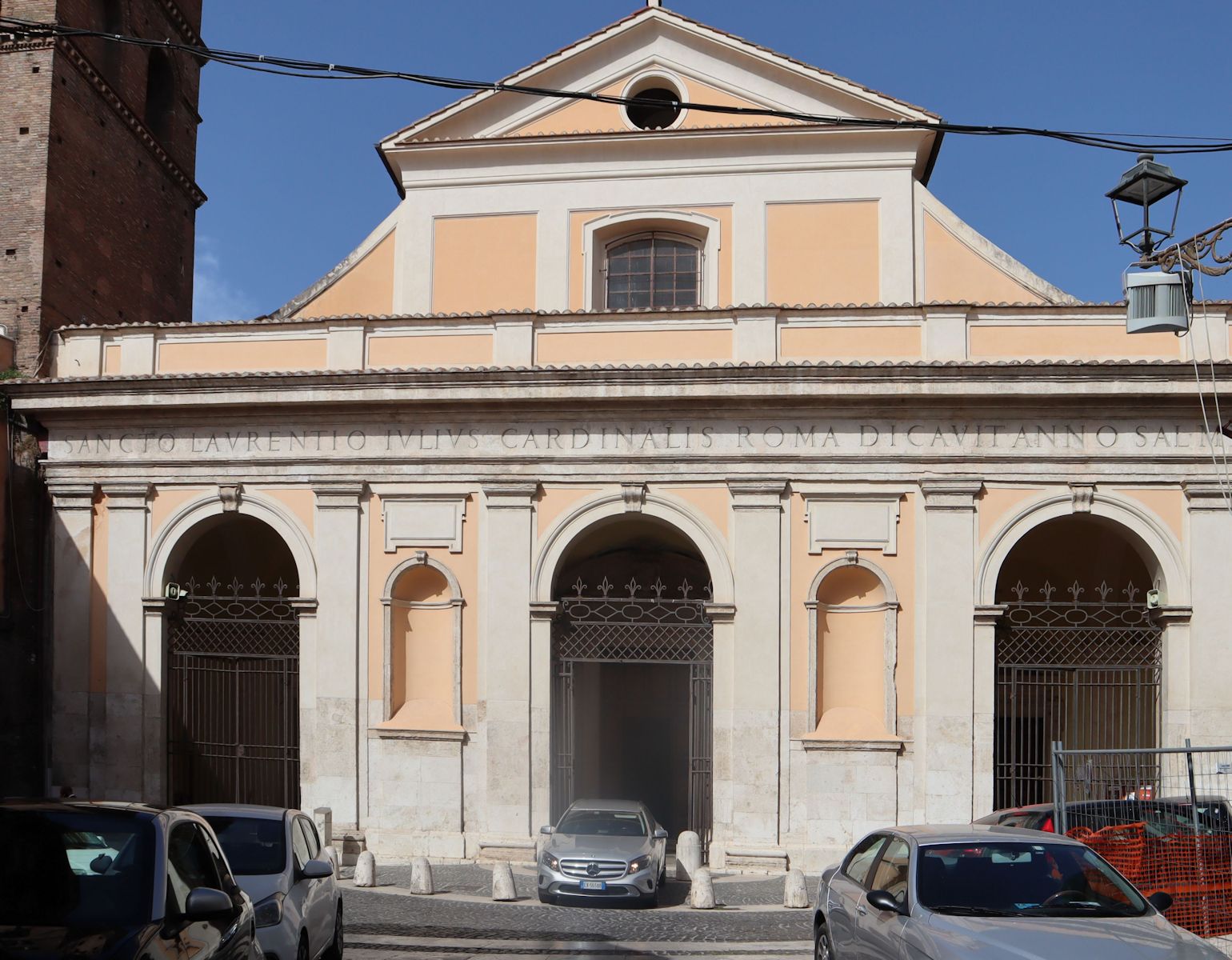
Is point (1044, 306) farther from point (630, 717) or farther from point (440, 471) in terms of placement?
point (630, 717)

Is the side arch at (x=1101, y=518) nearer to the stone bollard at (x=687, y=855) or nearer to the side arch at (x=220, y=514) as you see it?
the stone bollard at (x=687, y=855)

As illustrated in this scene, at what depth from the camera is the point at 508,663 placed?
16.4 metres

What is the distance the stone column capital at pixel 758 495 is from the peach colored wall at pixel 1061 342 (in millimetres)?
3047

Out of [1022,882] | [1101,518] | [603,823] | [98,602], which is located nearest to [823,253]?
[1101,518]

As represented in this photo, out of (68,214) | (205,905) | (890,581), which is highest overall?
(68,214)

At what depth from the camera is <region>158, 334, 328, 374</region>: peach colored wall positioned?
57.1ft

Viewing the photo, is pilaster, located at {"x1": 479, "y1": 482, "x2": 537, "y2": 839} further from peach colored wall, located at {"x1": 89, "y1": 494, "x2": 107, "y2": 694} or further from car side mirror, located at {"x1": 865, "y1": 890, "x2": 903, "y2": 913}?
car side mirror, located at {"x1": 865, "y1": 890, "x2": 903, "y2": 913}

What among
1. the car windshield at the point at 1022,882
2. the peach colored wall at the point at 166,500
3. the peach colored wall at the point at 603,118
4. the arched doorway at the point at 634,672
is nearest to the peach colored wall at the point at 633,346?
the arched doorway at the point at 634,672

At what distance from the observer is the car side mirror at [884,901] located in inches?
283

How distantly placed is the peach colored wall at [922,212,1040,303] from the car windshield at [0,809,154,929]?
45.9ft

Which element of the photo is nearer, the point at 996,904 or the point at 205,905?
the point at 205,905

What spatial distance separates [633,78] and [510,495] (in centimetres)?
656

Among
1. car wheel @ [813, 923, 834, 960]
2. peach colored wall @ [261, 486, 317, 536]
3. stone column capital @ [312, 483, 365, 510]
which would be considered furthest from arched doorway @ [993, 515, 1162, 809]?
peach colored wall @ [261, 486, 317, 536]

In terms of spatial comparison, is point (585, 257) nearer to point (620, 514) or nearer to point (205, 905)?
point (620, 514)
